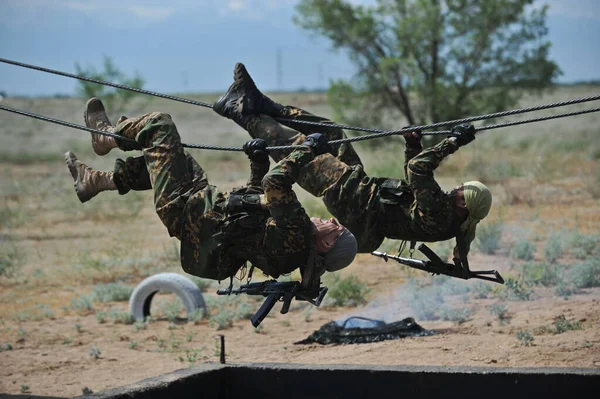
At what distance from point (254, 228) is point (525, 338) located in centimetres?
369

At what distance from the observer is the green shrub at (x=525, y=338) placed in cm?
884

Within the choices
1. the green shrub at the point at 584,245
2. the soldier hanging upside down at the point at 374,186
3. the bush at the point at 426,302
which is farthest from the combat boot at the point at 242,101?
the green shrub at the point at 584,245

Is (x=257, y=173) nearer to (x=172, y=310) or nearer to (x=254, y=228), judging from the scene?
(x=254, y=228)

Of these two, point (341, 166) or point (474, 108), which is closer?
point (341, 166)

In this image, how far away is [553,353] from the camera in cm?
835

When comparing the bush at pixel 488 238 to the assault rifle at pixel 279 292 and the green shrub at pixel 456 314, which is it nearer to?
the green shrub at pixel 456 314

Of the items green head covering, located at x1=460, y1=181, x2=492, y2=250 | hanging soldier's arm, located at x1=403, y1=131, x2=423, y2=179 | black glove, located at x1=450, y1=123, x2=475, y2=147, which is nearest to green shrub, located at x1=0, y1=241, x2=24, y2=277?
hanging soldier's arm, located at x1=403, y1=131, x2=423, y2=179

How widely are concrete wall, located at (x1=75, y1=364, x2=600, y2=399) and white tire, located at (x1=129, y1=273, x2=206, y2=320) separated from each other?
4.40 m

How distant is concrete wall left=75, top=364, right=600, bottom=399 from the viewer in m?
6.04

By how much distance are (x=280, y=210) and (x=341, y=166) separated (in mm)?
1363

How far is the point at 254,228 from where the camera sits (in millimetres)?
6480

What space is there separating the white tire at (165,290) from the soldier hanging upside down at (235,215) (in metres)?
4.05

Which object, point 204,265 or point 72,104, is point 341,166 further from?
point 72,104

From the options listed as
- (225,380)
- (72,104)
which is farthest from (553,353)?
(72,104)
